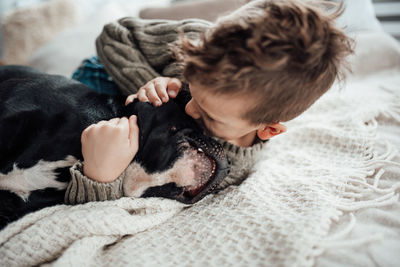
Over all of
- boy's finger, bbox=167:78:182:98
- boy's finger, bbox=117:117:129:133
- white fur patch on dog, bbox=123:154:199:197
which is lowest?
white fur patch on dog, bbox=123:154:199:197

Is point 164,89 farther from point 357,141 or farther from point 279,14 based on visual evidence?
→ point 357,141

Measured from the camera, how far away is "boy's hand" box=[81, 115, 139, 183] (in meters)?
0.58

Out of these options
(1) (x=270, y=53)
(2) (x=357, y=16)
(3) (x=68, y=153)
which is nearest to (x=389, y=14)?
→ (2) (x=357, y=16)

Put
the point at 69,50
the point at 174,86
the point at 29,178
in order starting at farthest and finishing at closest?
the point at 69,50 < the point at 174,86 < the point at 29,178

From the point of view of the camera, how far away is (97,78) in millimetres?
956

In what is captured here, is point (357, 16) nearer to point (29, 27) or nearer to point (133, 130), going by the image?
point (133, 130)

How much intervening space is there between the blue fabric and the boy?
0.96 ft

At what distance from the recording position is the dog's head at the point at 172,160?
1.94 ft

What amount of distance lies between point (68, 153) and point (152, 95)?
22cm

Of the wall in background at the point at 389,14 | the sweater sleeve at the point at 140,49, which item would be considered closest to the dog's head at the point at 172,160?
the sweater sleeve at the point at 140,49

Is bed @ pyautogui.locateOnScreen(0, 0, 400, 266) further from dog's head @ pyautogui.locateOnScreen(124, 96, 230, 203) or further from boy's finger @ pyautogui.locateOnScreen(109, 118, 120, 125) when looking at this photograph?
boy's finger @ pyautogui.locateOnScreen(109, 118, 120, 125)

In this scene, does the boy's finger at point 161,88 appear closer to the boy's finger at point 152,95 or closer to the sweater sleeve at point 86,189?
the boy's finger at point 152,95

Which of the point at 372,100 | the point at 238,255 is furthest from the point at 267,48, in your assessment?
the point at 372,100

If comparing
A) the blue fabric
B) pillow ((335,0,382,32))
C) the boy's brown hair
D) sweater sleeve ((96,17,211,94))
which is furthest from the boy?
pillow ((335,0,382,32))
